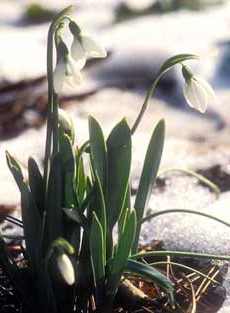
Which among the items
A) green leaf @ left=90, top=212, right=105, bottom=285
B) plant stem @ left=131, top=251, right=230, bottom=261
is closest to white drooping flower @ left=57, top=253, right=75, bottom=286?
green leaf @ left=90, top=212, right=105, bottom=285

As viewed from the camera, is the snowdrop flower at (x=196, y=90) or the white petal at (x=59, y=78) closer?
the white petal at (x=59, y=78)

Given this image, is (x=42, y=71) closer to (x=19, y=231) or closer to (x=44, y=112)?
(x=44, y=112)

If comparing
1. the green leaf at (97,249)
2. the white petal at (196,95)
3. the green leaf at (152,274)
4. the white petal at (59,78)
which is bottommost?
the green leaf at (152,274)

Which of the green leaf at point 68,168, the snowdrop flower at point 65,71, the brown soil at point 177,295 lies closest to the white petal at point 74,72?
the snowdrop flower at point 65,71

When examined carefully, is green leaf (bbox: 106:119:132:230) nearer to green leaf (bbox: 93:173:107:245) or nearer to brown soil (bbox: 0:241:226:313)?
green leaf (bbox: 93:173:107:245)

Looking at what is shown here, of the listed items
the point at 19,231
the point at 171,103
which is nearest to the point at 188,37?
the point at 171,103

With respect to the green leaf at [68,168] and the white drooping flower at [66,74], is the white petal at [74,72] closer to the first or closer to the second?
the white drooping flower at [66,74]
